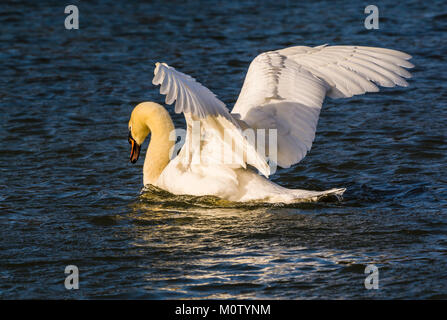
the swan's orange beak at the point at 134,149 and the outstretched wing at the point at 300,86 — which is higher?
the outstretched wing at the point at 300,86

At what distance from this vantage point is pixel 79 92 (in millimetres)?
12312

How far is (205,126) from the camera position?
722 centimetres

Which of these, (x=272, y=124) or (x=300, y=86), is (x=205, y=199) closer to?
(x=272, y=124)

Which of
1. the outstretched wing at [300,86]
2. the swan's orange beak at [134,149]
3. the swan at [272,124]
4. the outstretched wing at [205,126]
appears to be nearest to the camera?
the outstretched wing at [205,126]

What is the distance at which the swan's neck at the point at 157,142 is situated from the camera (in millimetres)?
8523

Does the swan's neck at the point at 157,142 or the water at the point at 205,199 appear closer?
the water at the point at 205,199

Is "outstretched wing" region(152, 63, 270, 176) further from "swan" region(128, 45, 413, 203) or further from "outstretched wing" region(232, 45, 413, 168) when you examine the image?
"outstretched wing" region(232, 45, 413, 168)

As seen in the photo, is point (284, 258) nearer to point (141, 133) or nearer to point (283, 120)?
point (283, 120)

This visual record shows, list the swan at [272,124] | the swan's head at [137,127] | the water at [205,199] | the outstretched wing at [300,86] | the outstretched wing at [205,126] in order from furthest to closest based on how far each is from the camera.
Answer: the swan's head at [137,127] < the outstretched wing at [300,86] < the swan at [272,124] < the outstretched wing at [205,126] < the water at [205,199]

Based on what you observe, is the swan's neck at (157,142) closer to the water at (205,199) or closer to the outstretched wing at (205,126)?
the water at (205,199)

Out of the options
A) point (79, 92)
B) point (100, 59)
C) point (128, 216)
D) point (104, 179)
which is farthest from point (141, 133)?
point (100, 59)

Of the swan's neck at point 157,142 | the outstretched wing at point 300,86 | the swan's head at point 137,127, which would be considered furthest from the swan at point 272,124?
the swan's head at point 137,127

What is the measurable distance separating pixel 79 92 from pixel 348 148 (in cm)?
439

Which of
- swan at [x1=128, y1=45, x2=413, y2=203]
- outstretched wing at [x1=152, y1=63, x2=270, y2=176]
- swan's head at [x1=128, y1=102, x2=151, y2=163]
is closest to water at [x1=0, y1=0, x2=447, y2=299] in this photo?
swan at [x1=128, y1=45, x2=413, y2=203]
